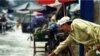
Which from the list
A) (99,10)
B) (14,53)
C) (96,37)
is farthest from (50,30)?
(96,37)

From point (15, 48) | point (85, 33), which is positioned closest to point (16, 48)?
point (15, 48)

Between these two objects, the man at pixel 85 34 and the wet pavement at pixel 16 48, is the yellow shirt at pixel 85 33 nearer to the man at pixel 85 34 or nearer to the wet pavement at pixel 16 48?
the man at pixel 85 34

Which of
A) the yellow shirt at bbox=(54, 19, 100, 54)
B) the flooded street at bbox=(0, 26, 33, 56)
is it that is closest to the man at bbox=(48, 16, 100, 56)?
the yellow shirt at bbox=(54, 19, 100, 54)

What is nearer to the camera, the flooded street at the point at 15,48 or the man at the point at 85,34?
the man at the point at 85,34

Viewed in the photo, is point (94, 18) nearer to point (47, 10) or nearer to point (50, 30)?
point (50, 30)

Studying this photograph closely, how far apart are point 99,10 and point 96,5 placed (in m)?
0.17

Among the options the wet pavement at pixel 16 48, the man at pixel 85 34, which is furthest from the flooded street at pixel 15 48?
the man at pixel 85 34

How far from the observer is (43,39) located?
15.0 m

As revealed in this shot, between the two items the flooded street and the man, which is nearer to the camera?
the man

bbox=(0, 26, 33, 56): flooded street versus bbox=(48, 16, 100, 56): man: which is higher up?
bbox=(48, 16, 100, 56): man

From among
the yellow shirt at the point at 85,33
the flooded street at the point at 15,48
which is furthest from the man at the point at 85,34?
the flooded street at the point at 15,48

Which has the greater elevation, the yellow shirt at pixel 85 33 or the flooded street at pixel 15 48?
the yellow shirt at pixel 85 33

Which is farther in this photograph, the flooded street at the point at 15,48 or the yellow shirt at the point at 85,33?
the flooded street at the point at 15,48

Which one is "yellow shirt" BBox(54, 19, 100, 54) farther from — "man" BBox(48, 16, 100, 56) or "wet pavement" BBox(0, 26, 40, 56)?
"wet pavement" BBox(0, 26, 40, 56)
